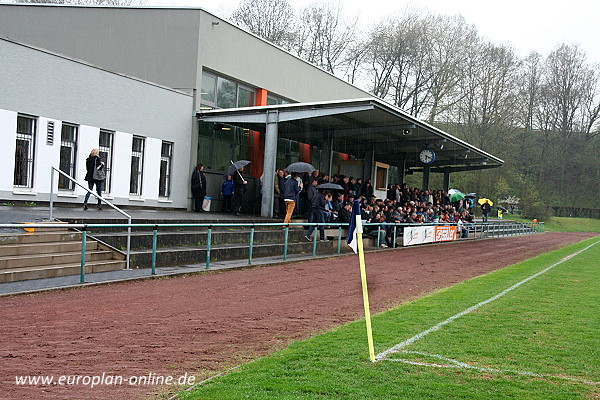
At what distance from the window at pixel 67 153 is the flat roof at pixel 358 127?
6.08 m

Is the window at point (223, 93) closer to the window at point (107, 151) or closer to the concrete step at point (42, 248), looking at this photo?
the window at point (107, 151)

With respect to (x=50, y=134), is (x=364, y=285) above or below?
below

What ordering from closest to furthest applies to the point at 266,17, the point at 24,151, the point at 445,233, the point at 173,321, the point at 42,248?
the point at 173,321
the point at 42,248
the point at 24,151
the point at 445,233
the point at 266,17

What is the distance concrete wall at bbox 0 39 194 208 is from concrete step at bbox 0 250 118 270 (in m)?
5.70

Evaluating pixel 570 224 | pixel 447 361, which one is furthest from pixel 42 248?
pixel 570 224

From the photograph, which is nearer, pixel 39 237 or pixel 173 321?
pixel 173 321

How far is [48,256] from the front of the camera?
1252 centimetres

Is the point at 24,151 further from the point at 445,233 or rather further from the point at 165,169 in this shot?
the point at 445,233

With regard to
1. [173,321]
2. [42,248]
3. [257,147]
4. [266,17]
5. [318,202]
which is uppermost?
[266,17]

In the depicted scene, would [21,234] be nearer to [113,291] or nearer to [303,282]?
[113,291]

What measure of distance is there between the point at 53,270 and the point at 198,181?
1171 cm

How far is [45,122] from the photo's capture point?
737 inches

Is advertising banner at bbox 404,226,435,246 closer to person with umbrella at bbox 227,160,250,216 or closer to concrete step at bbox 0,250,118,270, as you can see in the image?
person with umbrella at bbox 227,160,250,216

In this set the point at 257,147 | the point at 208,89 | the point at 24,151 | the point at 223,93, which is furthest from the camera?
the point at 257,147
